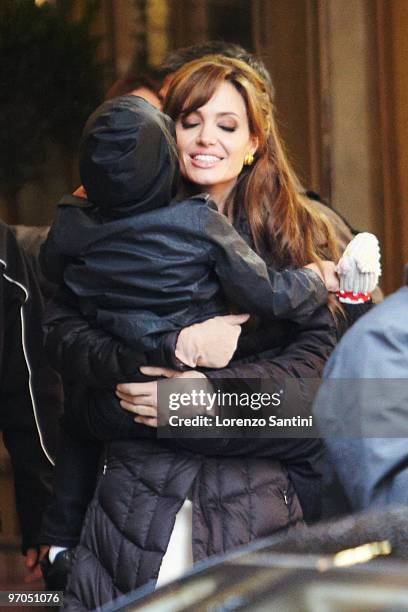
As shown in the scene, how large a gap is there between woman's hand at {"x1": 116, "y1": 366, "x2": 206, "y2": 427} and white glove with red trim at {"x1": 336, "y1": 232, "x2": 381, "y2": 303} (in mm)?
520

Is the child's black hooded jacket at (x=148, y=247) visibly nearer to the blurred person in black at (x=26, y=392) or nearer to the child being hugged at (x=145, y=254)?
the child being hugged at (x=145, y=254)

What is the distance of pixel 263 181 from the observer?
3.88m

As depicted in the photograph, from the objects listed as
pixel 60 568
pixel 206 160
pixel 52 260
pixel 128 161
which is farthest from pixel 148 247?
pixel 60 568

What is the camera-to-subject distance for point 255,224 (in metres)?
3.77

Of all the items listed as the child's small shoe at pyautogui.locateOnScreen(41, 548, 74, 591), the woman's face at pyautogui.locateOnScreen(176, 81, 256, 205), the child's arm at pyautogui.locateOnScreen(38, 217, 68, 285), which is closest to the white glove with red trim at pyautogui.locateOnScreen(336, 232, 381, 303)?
the woman's face at pyautogui.locateOnScreen(176, 81, 256, 205)

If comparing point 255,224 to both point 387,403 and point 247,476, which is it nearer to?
point 247,476

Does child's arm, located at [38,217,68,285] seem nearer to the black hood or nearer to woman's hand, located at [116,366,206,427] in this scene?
the black hood

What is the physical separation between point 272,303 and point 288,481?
17.9 inches

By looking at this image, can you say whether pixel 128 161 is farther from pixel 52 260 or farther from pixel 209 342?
pixel 209 342

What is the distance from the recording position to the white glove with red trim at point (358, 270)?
12.2 feet

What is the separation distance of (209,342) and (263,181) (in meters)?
0.63

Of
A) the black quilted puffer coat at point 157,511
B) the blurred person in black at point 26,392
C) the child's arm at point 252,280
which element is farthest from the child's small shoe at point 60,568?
the child's arm at point 252,280

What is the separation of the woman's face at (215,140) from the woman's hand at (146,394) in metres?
0.60

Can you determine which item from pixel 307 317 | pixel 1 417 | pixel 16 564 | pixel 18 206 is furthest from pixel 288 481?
pixel 18 206
